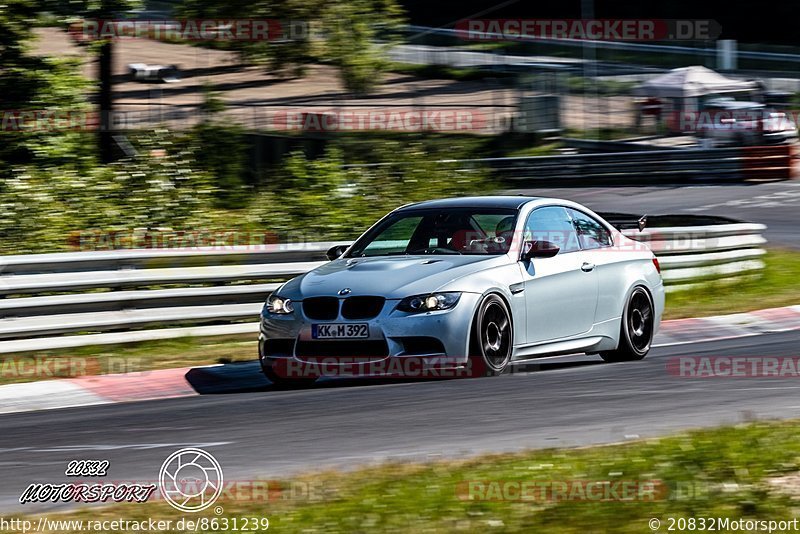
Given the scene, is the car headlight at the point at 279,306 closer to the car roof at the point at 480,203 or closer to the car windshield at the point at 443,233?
the car windshield at the point at 443,233

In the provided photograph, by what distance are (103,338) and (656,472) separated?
22.6 ft

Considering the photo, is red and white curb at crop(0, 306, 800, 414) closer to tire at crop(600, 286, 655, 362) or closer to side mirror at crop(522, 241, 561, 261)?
side mirror at crop(522, 241, 561, 261)

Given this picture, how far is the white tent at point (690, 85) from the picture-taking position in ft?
115

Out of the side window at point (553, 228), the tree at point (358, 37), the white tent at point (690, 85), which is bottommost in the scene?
the side window at point (553, 228)

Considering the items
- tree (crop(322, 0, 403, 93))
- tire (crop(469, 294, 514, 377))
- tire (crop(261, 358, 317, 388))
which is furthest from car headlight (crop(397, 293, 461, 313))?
tree (crop(322, 0, 403, 93))

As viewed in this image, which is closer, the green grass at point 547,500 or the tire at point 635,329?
the green grass at point 547,500

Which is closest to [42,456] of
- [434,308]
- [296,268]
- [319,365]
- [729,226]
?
[319,365]

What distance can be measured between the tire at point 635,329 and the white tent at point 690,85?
2510 cm

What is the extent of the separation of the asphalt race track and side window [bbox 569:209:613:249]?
4.05 feet

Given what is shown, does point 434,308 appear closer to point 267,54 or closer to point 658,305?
point 658,305

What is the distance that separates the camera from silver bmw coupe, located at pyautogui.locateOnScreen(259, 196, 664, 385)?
28.8 ft


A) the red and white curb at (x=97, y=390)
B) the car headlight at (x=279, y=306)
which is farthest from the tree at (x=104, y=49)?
the car headlight at (x=279, y=306)

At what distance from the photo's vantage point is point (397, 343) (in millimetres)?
8758

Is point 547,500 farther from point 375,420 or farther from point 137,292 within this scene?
point 137,292
